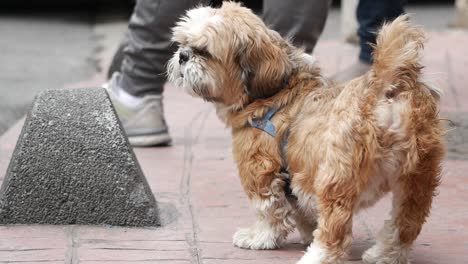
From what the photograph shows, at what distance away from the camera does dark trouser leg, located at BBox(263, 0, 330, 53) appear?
5.06 meters

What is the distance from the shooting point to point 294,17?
5078mm

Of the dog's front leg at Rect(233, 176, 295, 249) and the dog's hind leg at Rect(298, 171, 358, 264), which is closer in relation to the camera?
the dog's hind leg at Rect(298, 171, 358, 264)

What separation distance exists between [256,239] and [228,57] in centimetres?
76

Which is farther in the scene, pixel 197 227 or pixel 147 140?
pixel 147 140

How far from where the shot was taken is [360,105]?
3545 millimetres

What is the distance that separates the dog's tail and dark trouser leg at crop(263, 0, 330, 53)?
1.48m

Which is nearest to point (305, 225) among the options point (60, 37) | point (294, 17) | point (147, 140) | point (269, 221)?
point (269, 221)

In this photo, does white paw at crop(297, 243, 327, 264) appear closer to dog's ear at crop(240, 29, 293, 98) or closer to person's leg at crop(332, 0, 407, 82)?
dog's ear at crop(240, 29, 293, 98)

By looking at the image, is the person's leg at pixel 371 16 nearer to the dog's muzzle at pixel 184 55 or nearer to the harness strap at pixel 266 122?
the harness strap at pixel 266 122

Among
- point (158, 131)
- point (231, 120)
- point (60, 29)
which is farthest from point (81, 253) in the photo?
point (60, 29)

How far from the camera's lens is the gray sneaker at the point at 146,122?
5.73 metres

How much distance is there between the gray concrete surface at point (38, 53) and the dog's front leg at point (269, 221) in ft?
9.26

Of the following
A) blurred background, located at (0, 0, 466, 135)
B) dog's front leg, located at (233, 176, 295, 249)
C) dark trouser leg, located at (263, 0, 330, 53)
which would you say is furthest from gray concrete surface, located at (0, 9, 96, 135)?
dog's front leg, located at (233, 176, 295, 249)

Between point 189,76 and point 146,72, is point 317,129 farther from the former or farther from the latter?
point 146,72
